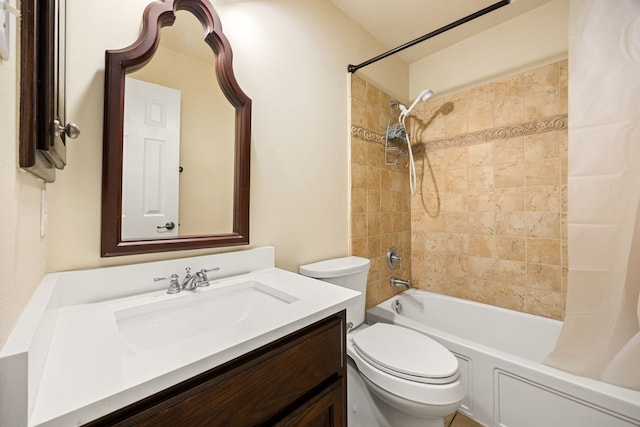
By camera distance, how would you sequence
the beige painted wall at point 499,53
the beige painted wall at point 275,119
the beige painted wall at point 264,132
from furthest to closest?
1. the beige painted wall at point 499,53
2. the beige painted wall at point 275,119
3. the beige painted wall at point 264,132

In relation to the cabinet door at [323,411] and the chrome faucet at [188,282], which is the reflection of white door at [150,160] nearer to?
the chrome faucet at [188,282]

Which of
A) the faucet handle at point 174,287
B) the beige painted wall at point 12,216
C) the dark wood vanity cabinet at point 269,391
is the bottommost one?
the dark wood vanity cabinet at point 269,391

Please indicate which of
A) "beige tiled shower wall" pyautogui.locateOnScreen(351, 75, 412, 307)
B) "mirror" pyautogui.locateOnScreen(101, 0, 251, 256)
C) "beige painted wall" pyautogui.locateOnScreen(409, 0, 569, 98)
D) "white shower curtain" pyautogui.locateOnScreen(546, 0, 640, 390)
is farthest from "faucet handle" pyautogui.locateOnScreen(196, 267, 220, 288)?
"beige painted wall" pyautogui.locateOnScreen(409, 0, 569, 98)

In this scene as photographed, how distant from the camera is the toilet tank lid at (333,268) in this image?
4.31ft

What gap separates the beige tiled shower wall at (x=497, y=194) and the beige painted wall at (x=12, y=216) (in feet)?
7.43

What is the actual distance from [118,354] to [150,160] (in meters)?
0.67

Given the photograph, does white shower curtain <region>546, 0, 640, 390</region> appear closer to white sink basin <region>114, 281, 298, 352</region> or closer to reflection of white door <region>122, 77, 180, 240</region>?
white sink basin <region>114, 281, 298, 352</region>

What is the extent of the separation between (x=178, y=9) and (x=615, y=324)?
2034 mm

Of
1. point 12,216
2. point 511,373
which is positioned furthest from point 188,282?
point 511,373

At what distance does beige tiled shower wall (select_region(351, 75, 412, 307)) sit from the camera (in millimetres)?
1785

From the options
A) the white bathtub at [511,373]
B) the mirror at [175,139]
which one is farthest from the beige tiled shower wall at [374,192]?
the mirror at [175,139]

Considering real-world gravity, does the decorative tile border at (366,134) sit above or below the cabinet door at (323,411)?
above

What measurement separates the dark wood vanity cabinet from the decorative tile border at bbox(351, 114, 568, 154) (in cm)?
137

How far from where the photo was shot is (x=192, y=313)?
868mm
